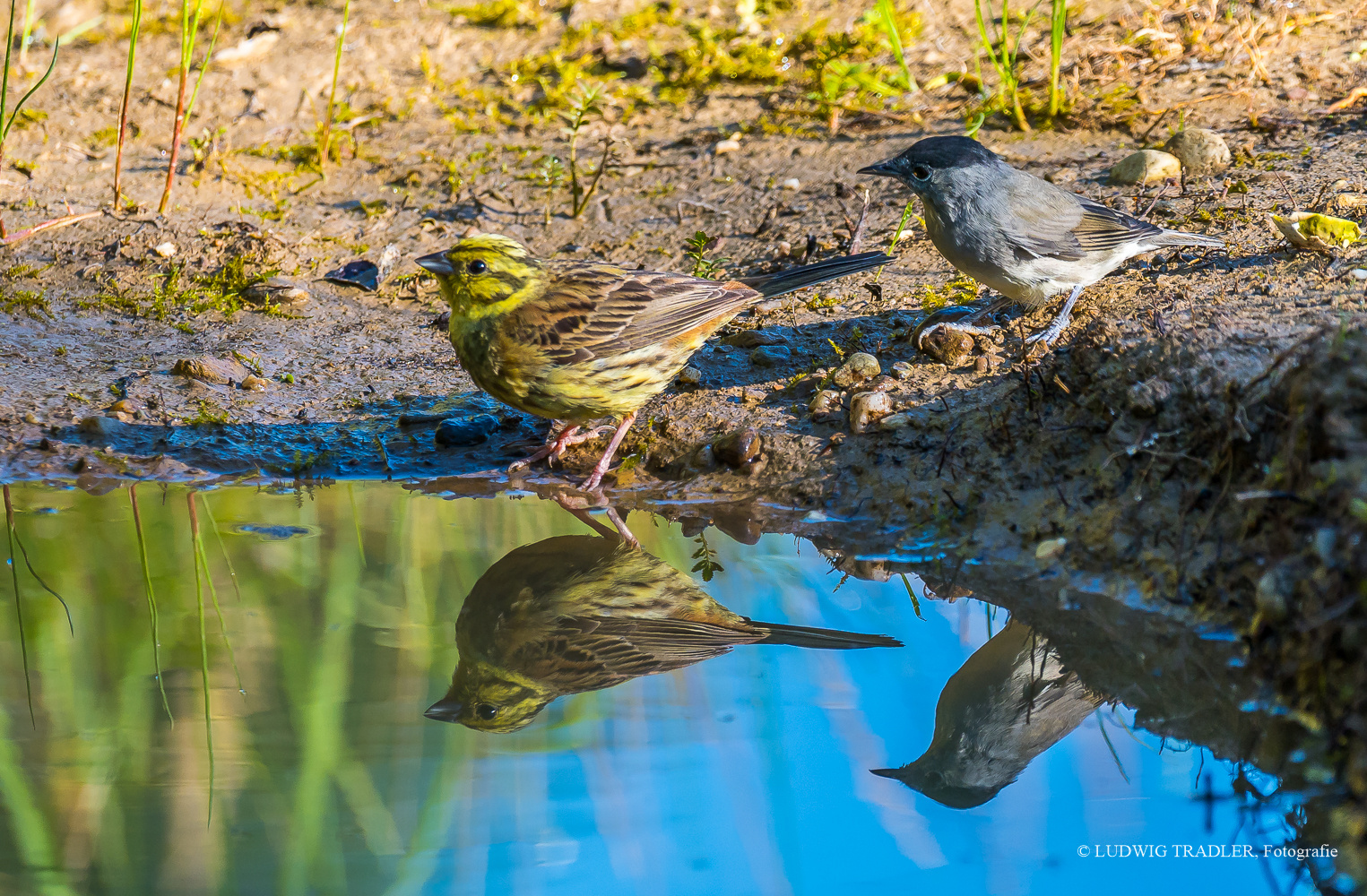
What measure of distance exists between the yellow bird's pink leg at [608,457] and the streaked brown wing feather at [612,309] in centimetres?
46

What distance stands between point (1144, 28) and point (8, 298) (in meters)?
8.28

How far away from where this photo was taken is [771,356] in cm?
622

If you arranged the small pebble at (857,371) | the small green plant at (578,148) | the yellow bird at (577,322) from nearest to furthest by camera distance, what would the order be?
the yellow bird at (577,322)
the small pebble at (857,371)
the small green plant at (578,148)

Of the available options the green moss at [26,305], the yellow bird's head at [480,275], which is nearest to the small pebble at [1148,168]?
the yellow bird's head at [480,275]

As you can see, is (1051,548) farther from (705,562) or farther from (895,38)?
(895,38)

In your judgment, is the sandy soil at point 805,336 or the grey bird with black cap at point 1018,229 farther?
the grey bird with black cap at point 1018,229

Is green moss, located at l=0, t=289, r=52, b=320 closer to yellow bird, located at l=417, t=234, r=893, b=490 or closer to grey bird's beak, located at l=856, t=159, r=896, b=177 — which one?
yellow bird, located at l=417, t=234, r=893, b=490

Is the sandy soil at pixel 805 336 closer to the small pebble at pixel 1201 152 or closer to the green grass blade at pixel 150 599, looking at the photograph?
the small pebble at pixel 1201 152

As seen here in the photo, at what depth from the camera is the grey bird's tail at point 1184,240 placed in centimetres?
562

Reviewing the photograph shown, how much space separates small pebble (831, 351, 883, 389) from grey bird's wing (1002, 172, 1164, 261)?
3.04ft

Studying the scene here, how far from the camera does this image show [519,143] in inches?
335

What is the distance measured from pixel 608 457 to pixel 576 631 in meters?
1.47

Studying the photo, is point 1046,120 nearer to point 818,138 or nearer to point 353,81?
point 818,138

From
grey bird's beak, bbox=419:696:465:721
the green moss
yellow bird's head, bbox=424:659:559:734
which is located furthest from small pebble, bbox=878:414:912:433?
the green moss
